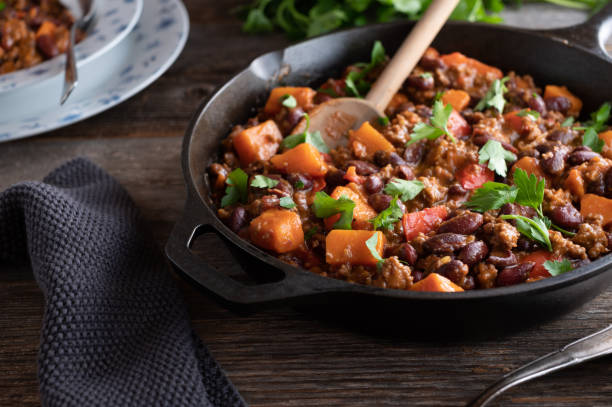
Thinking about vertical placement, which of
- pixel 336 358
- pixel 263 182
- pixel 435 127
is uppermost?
pixel 435 127

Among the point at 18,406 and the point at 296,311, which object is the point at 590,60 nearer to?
the point at 296,311

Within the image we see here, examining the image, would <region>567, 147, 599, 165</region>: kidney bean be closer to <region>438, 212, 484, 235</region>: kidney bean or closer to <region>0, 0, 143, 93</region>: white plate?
<region>438, 212, 484, 235</region>: kidney bean

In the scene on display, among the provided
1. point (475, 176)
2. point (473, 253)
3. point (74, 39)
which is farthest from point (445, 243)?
point (74, 39)

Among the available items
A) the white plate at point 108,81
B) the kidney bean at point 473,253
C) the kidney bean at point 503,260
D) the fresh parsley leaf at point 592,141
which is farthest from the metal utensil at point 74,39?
the fresh parsley leaf at point 592,141

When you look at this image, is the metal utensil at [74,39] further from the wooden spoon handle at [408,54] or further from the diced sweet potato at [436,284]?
the diced sweet potato at [436,284]

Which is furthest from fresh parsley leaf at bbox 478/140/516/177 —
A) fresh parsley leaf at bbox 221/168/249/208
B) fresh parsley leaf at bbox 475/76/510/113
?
fresh parsley leaf at bbox 221/168/249/208

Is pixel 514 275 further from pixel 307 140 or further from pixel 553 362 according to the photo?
pixel 307 140
